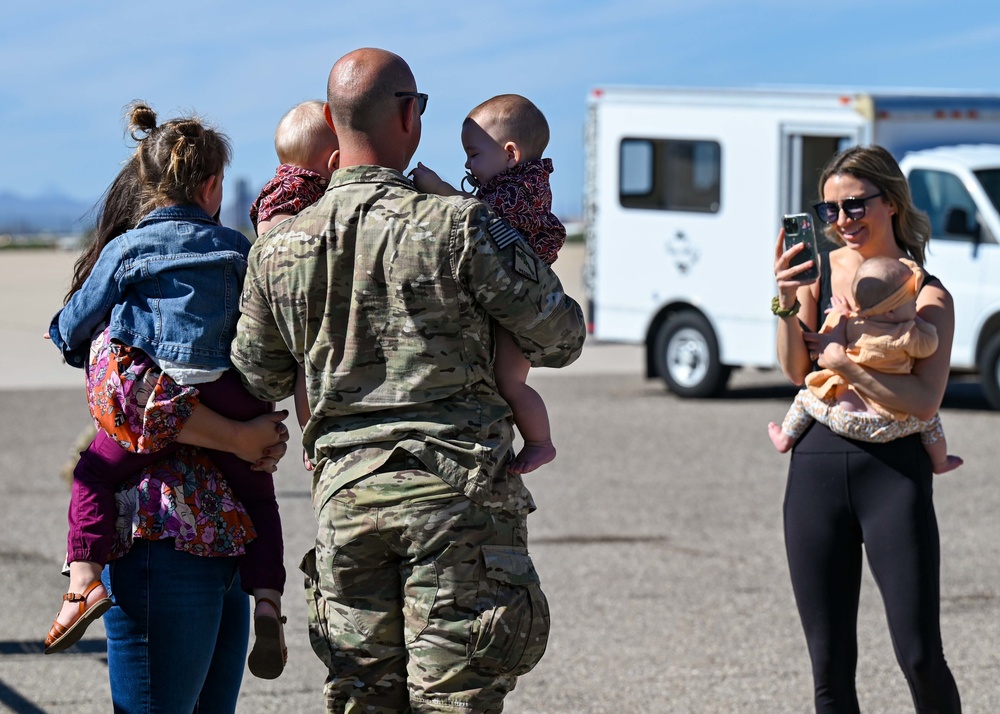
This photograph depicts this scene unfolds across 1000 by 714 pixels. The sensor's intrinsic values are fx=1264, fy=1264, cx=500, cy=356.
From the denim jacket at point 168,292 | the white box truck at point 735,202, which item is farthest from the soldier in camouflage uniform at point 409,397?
the white box truck at point 735,202

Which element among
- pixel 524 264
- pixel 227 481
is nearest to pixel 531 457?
pixel 524 264

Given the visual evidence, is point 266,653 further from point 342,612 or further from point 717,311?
point 717,311

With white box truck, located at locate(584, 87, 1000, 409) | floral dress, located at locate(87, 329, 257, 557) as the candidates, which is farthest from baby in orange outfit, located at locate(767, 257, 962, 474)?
white box truck, located at locate(584, 87, 1000, 409)

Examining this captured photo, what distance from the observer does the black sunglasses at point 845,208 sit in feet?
11.8

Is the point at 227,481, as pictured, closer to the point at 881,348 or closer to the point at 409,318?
the point at 409,318

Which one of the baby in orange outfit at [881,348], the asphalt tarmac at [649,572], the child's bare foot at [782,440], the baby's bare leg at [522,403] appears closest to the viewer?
the baby's bare leg at [522,403]

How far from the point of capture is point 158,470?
2848 millimetres

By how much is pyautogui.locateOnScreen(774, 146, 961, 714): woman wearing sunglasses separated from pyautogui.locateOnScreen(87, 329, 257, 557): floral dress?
1588mm

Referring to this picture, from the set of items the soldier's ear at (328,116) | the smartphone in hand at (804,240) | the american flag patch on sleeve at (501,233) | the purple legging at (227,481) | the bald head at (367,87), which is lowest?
the purple legging at (227,481)

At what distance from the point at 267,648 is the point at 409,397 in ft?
2.34

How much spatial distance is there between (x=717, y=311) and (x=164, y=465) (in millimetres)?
10420

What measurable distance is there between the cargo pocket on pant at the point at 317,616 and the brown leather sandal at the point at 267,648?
12 cm

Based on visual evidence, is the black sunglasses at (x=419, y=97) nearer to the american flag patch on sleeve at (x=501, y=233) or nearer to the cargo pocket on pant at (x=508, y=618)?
the american flag patch on sleeve at (x=501, y=233)

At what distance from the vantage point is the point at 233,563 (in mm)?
2914
